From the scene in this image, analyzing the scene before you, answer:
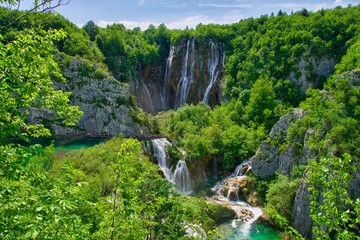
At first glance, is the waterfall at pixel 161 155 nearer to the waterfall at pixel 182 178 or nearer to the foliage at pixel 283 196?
the waterfall at pixel 182 178

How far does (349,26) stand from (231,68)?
642 inches

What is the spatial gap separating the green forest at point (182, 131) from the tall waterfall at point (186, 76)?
2960 millimetres

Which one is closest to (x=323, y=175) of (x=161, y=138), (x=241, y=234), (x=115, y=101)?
(x=241, y=234)

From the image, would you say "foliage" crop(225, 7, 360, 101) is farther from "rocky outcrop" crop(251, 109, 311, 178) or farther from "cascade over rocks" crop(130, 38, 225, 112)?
"rocky outcrop" crop(251, 109, 311, 178)

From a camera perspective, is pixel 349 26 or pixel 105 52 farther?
pixel 105 52

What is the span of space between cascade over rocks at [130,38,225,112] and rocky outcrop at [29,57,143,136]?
440 inches

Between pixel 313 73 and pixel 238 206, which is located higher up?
pixel 313 73

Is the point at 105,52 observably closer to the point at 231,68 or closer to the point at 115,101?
the point at 115,101

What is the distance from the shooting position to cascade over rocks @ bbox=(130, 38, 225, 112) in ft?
170

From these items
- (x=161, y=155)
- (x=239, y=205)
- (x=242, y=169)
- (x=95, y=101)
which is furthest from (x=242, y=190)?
(x=95, y=101)

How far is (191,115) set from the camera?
37.8 meters

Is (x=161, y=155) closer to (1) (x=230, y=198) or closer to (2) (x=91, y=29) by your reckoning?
(1) (x=230, y=198)

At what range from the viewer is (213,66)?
52469 mm

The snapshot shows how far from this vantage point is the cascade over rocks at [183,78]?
51.9m
